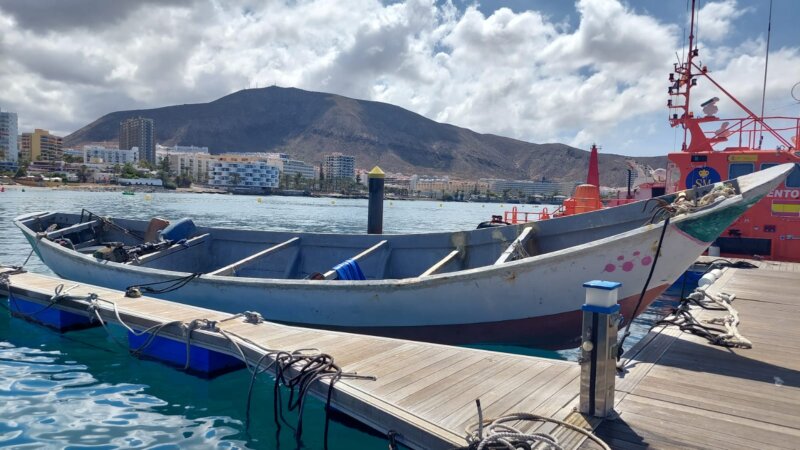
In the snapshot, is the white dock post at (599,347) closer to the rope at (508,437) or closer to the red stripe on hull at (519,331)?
the rope at (508,437)

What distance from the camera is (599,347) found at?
3881 mm

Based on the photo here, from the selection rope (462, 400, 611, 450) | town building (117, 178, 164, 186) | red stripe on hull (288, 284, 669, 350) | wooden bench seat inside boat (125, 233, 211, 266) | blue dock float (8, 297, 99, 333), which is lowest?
blue dock float (8, 297, 99, 333)

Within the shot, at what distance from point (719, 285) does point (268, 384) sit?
888cm

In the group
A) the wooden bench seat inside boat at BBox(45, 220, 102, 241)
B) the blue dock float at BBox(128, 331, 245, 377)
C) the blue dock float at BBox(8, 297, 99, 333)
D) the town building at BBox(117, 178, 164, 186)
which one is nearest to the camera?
the blue dock float at BBox(128, 331, 245, 377)

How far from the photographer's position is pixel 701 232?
618 cm

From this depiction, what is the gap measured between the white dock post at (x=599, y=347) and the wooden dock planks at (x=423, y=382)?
24 centimetres

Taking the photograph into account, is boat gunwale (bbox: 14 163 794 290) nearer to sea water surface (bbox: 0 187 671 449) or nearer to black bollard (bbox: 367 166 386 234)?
sea water surface (bbox: 0 187 671 449)

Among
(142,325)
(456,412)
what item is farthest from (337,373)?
(142,325)

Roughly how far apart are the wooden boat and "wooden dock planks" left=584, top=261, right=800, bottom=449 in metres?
0.92

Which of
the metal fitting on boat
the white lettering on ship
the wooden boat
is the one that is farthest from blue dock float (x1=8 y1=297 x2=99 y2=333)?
the white lettering on ship

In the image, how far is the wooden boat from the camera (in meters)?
6.34

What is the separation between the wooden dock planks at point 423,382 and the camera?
394cm

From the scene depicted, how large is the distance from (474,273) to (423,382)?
234 centimetres

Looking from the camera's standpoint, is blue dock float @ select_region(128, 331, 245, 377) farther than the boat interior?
No
